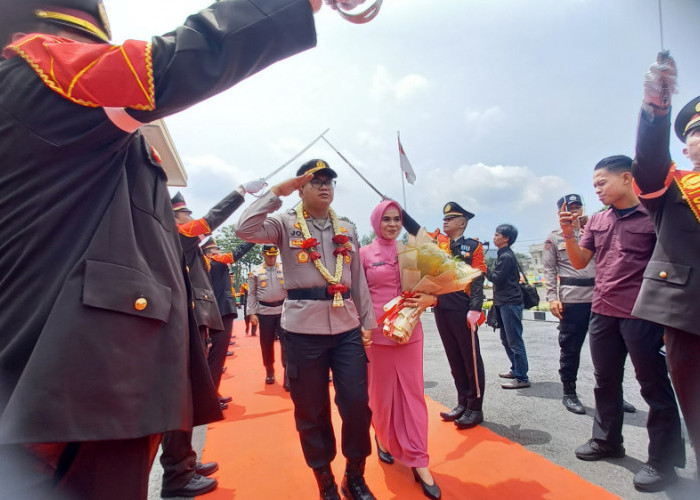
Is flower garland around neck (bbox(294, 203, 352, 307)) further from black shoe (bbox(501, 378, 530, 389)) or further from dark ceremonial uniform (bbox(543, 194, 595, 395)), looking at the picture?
black shoe (bbox(501, 378, 530, 389))

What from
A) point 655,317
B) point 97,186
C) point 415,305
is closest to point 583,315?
point 655,317

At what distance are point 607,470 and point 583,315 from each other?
1749 mm

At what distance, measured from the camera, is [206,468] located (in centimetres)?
299

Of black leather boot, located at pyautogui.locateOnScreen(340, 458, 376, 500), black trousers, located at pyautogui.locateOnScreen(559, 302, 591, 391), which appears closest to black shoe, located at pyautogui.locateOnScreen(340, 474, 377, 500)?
black leather boot, located at pyautogui.locateOnScreen(340, 458, 376, 500)

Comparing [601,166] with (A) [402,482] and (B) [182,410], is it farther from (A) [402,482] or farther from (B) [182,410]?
(B) [182,410]

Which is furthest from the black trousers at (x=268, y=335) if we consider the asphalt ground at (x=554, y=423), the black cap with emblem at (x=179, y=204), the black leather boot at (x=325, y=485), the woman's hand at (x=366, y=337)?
the black leather boot at (x=325, y=485)

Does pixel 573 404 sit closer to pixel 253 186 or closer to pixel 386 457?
pixel 386 457

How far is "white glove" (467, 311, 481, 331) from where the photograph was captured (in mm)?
3756

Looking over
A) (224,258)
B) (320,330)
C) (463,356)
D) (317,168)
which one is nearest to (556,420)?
(463,356)

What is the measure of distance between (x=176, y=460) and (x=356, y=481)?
1.34m

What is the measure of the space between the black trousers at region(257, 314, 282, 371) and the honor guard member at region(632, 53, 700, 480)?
4839mm

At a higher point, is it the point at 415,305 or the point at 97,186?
the point at 97,186

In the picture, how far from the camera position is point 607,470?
275 cm

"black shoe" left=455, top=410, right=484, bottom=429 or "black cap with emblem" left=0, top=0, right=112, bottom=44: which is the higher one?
"black cap with emblem" left=0, top=0, right=112, bottom=44
